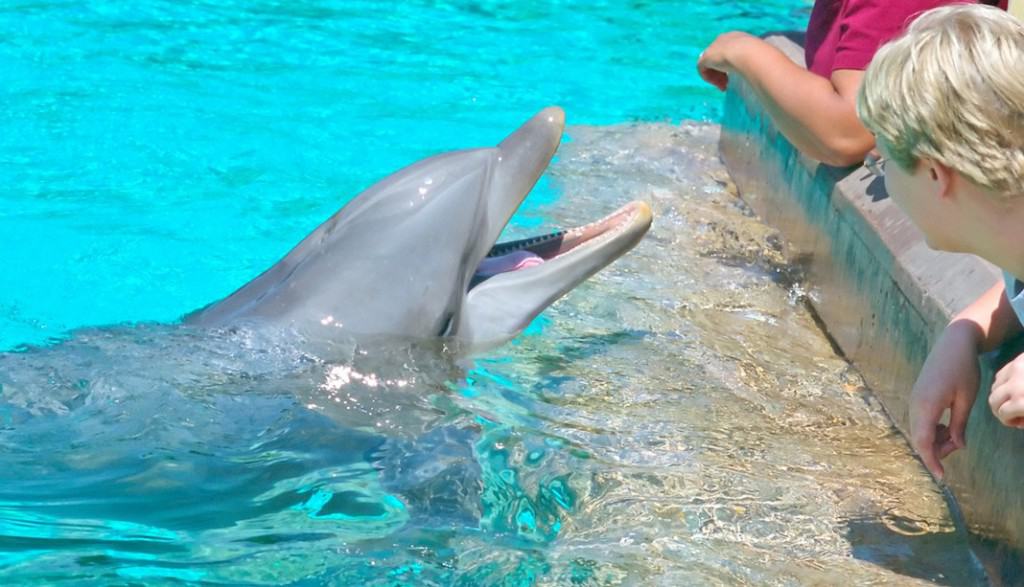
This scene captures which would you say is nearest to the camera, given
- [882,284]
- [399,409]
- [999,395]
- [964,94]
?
[964,94]

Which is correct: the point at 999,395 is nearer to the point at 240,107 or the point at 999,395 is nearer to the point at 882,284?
the point at 882,284

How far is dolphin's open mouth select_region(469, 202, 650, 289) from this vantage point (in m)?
4.58

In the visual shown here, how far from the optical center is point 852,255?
5.24 metres

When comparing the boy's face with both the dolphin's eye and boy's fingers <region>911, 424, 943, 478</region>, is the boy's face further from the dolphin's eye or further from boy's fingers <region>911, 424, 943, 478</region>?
the dolphin's eye

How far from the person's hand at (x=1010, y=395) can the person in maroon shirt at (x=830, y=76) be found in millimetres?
2236

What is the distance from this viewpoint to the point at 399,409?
4285 mm

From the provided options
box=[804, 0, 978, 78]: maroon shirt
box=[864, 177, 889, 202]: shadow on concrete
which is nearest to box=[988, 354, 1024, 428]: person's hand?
box=[864, 177, 889, 202]: shadow on concrete

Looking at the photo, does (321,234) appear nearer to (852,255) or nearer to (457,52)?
(852,255)

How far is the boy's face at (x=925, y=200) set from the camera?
3.12m

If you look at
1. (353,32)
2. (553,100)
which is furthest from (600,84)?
(353,32)

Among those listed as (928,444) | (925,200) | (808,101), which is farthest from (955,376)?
(808,101)

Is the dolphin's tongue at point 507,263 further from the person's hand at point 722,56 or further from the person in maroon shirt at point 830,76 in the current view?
the person's hand at point 722,56

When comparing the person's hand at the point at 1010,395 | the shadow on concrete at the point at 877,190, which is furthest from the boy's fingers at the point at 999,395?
the shadow on concrete at the point at 877,190

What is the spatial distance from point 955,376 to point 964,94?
33.8 inches
